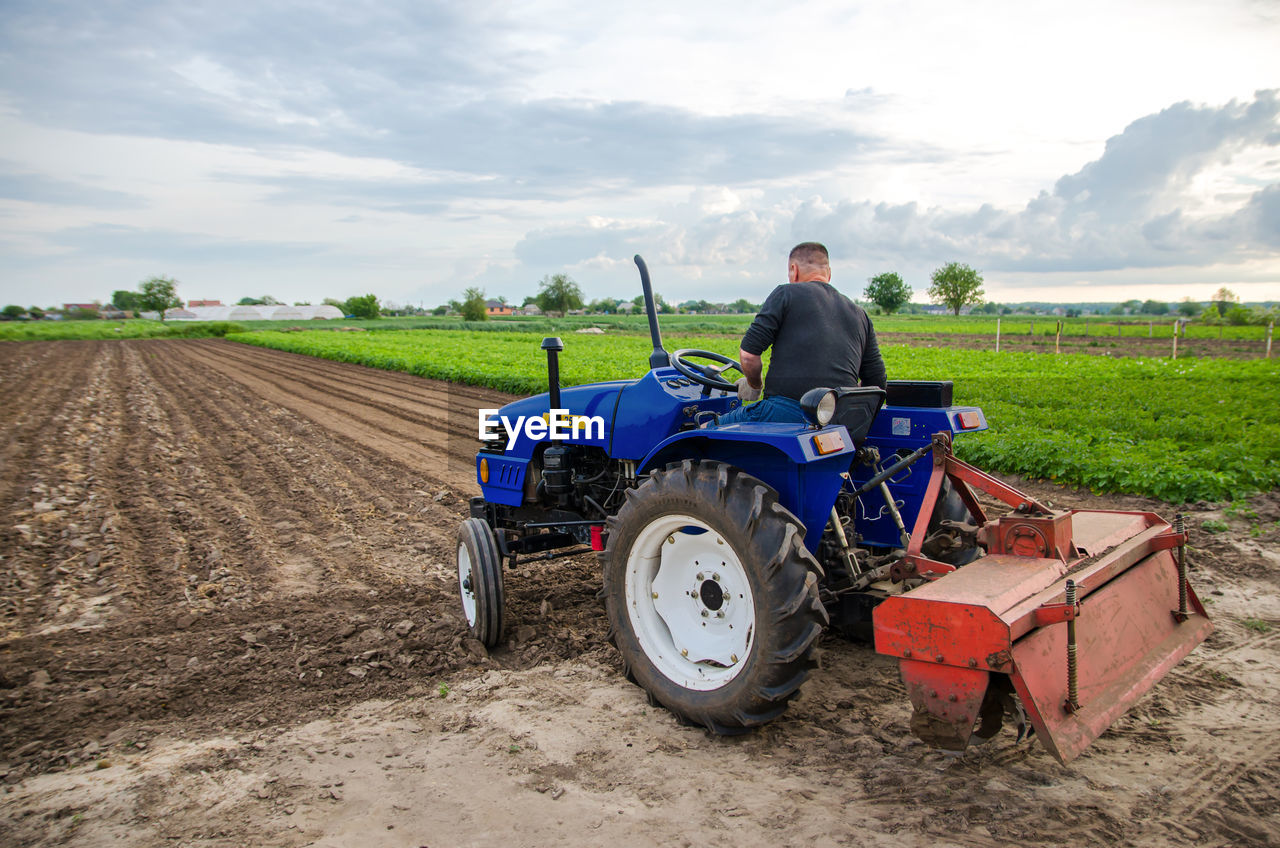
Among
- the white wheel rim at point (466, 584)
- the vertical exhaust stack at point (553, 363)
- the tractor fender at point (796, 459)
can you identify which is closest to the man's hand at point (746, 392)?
the tractor fender at point (796, 459)

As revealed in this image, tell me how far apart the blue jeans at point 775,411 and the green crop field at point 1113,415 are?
182 inches

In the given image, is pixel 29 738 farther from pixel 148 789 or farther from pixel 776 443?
pixel 776 443

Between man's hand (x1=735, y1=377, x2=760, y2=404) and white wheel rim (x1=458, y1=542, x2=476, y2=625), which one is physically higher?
man's hand (x1=735, y1=377, x2=760, y2=404)

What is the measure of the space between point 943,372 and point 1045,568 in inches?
546

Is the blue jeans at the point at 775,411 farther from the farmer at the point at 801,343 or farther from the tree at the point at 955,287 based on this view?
the tree at the point at 955,287

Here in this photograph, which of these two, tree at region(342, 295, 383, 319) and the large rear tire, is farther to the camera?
tree at region(342, 295, 383, 319)

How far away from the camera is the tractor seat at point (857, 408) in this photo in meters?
3.24

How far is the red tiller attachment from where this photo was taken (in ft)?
8.29

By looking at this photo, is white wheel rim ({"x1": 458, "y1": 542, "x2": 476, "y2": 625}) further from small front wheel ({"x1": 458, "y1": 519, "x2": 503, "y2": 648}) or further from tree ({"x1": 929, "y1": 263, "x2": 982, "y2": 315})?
tree ({"x1": 929, "y1": 263, "x2": 982, "y2": 315})

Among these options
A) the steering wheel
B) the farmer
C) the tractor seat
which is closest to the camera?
the tractor seat

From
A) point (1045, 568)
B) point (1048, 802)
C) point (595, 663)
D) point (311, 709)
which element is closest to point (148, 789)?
point (311, 709)

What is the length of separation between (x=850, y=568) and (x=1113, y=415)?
7.69 m

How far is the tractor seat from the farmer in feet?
0.55

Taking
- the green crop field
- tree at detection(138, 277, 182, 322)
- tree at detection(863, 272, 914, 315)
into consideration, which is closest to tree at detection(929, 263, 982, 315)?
tree at detection(863, 272, 914, 315)
